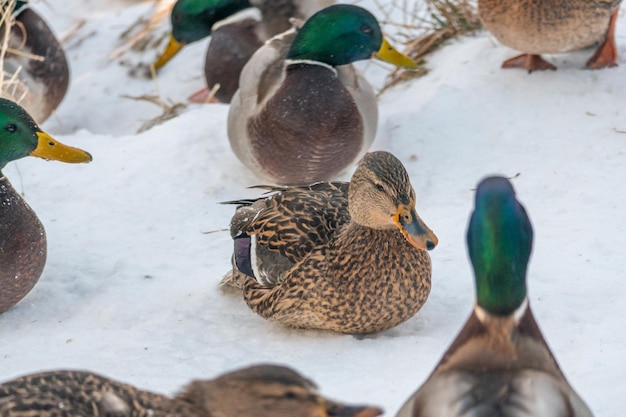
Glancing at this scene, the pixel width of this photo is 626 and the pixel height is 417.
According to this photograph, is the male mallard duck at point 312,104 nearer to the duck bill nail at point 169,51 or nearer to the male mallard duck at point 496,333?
the duck bill nail at point 169,51

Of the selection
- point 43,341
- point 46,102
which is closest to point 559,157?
point 43,341

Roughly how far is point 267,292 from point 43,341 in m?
0.90

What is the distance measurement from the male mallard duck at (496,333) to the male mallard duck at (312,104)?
282 cm

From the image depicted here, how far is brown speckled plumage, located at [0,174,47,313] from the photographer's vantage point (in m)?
4.59

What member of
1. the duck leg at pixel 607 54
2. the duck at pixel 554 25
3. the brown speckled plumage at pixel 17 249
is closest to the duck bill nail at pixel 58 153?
the brown speckled plumage at pixel 17 249

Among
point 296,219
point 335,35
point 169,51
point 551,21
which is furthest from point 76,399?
point 169,51

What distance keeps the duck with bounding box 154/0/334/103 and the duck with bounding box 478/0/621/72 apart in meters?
1.44

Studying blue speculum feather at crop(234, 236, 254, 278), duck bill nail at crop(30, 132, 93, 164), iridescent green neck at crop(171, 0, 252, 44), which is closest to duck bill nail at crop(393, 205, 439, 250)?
blue speculum feather at crop(234, 236, 254, 278)

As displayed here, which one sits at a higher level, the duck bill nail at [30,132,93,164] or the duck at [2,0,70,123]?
the duck bill nail at [30,132,93,164]

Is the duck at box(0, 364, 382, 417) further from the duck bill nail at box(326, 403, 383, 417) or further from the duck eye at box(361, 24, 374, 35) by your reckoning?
the duck eye at box(361, 24, 374, 35)

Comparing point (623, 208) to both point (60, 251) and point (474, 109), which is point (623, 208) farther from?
point (60, 251)

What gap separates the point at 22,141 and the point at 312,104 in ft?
4.67

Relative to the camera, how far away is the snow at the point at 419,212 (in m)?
4.03

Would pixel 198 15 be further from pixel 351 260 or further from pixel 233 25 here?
pixel 351 260
